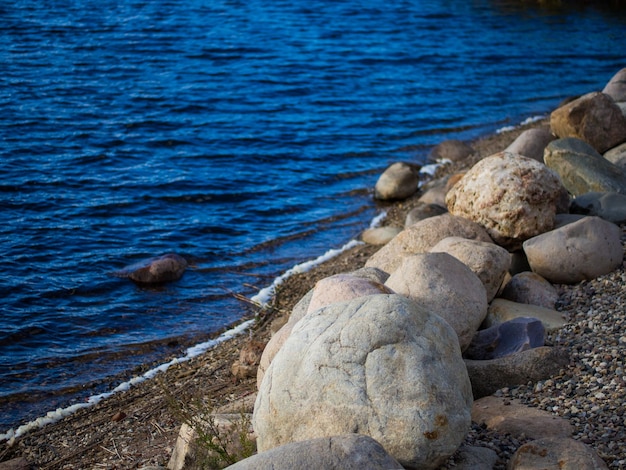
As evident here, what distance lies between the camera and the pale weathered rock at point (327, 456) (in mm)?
4262

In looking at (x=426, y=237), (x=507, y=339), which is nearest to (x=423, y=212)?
(x=426, y=237)

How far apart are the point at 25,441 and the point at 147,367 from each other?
64.4 inches

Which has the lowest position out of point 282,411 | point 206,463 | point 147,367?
point 147,367

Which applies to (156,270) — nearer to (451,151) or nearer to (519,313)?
(519,313)

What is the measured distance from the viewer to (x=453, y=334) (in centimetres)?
523

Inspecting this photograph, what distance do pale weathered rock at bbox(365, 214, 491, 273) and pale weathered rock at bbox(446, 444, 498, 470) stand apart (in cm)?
341

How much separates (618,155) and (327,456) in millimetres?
8432

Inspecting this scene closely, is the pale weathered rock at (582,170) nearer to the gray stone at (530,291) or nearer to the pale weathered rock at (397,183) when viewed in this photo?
the gray stone at (530,291)

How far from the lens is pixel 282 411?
16.0 ft

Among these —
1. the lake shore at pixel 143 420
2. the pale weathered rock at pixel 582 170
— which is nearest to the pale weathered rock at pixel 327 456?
the lake shore at pixel 143 420

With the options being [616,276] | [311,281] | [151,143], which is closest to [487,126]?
[151,143]

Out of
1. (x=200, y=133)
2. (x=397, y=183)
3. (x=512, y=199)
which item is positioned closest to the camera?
(x=512, y=199)

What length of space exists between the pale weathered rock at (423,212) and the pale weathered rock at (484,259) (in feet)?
12.1

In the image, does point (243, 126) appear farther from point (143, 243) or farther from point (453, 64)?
point (453, 64)
